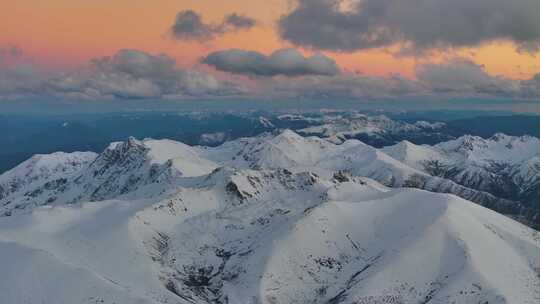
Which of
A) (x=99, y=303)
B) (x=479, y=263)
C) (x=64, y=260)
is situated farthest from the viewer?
(x=479, y=263)

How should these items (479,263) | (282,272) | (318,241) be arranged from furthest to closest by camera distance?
(318,241)
(282,272)
(479,263)

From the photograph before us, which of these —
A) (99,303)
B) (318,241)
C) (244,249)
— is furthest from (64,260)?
(318,241)

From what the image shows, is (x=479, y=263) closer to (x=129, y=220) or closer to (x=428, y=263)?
(x=428, y=263)

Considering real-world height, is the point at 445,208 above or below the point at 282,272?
above

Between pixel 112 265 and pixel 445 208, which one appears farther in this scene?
pixel 445 208

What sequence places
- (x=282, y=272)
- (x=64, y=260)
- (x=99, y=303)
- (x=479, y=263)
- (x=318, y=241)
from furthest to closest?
(x=318, y=241)
(x=282, y=272)
(x=479, y=263)
(x=64, y=260)
(x=99, y=303)

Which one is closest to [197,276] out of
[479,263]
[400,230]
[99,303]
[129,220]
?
[129,220]

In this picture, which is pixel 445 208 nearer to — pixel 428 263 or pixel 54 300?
pixel 428 263

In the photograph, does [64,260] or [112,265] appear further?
[112,265]

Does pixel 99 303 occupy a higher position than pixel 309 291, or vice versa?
pixel 99 303
